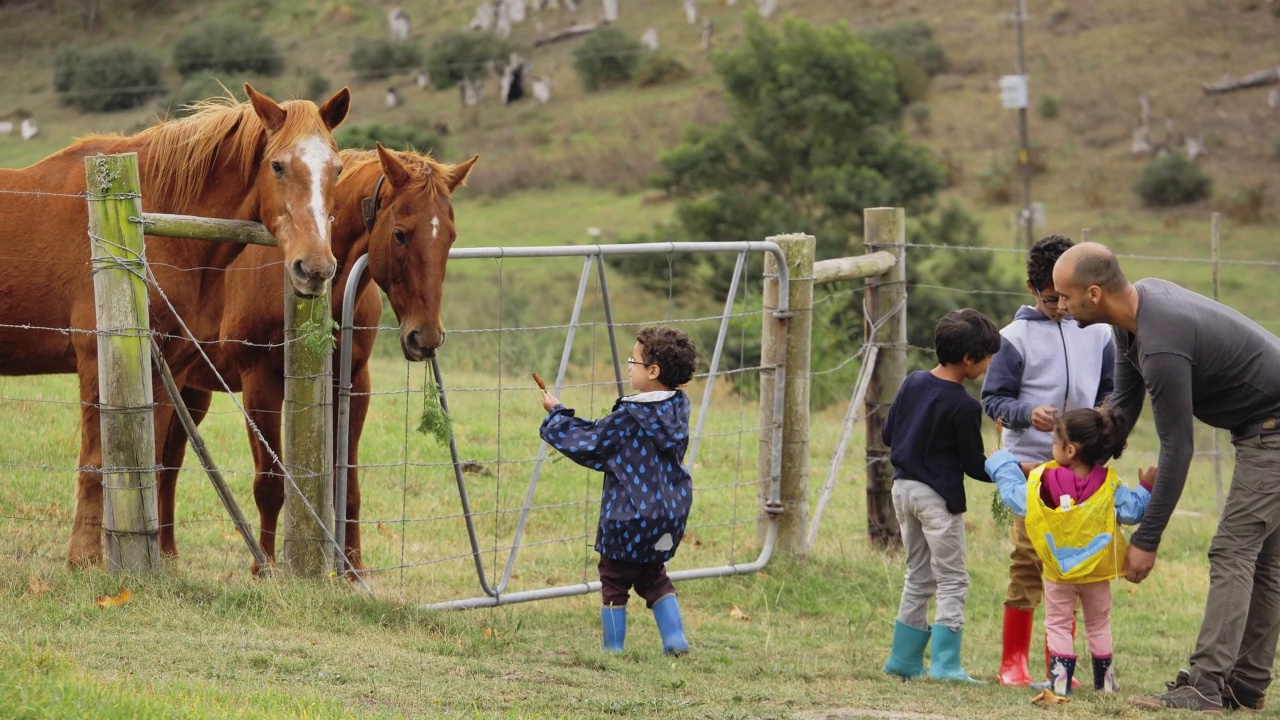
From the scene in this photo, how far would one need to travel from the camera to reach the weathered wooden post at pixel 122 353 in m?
5.27

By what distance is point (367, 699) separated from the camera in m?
4.40

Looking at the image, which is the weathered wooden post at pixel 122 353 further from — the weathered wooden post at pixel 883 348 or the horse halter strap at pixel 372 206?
the weathered wooden post at pixel 883 348

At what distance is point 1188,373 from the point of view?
4742mm

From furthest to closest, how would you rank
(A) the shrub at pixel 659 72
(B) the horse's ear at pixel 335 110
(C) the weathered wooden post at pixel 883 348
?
1. (A) the shrub at pixel 659 72
2. (C) the weathered wooden post at pixel 883 348
3. (B) the horse's ear at pixel 335 110

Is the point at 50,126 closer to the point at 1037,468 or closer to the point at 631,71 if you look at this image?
the point at 631,71

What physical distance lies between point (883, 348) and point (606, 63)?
39.7 meters

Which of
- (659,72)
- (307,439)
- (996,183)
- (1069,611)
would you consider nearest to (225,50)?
(659,72)

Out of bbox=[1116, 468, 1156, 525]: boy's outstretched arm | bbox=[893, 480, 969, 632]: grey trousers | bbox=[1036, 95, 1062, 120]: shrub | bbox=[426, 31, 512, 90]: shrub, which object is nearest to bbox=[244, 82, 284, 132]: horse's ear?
bbox=[893, 480, 969, 632]: grey trousers

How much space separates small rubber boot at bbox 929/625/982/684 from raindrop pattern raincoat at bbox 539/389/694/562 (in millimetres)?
1136

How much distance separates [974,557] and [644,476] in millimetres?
3860

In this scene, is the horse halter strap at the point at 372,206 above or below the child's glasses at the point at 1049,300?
above

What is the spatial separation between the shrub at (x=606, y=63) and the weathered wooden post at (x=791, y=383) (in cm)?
3986

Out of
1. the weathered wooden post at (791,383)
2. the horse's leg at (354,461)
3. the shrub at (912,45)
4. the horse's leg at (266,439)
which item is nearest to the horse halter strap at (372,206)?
the horse's leg at (354,461)

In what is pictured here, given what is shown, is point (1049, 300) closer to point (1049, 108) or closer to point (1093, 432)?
point (1093, 432)
